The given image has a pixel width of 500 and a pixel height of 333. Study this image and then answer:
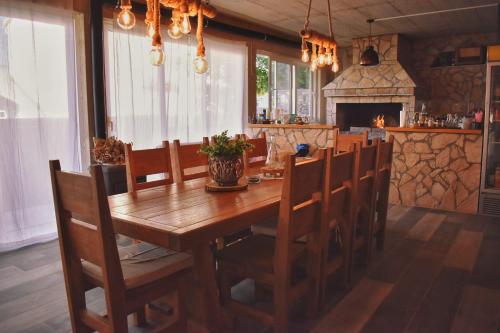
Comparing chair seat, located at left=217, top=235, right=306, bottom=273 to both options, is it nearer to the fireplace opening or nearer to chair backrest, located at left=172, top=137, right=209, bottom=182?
chair backrest, located at left=172, top=137, right=209, bottom=182

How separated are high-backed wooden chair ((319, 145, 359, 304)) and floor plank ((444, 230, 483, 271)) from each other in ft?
3.18

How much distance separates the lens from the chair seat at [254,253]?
6.46 ft

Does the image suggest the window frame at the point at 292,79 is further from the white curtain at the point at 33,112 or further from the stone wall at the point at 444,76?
the white curtain at the point at 33,112

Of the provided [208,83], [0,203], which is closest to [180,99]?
[208,83]

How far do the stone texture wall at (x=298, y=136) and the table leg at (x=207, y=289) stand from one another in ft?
11.8

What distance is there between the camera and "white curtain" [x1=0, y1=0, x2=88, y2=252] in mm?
3324

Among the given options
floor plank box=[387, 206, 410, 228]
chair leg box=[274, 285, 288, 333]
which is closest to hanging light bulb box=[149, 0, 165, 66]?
chair leg box=[274, 285, 288, 333]

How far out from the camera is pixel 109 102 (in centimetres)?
420

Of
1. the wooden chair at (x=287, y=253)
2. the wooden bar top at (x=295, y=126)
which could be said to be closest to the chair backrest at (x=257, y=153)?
the wooden chair at (x=287, y=253)

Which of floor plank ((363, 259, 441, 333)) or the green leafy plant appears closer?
floor plank ((363, 259, 441, 333))

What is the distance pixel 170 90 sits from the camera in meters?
4.79

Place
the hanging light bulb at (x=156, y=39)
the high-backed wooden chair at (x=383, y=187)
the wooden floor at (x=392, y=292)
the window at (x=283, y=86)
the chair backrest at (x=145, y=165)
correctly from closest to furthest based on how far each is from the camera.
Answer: the hanging light bulb at (x=156, y=39)
the wooden floor at (x=392, y=292)
the chair backrest at (x=145, y=165)
the high-backed wooden chair at (x=383, y=187)
the window at (x=283, y=86)

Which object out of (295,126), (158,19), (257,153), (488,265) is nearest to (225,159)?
(158,19)

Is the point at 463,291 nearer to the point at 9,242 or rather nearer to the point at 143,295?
the point at 143,295
